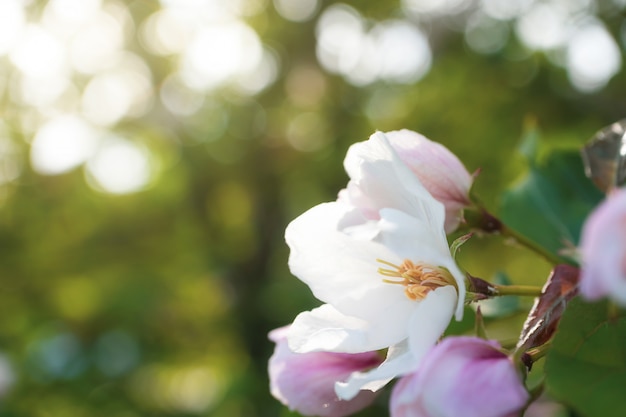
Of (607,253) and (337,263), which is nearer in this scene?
(607,253)

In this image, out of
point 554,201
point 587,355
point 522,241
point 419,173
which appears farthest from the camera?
point 554,201

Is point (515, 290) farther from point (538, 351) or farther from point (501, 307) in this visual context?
point (501, 307)

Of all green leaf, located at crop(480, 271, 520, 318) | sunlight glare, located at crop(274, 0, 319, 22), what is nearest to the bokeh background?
sunlight glare, located at crop(274, 0, 319, 22)

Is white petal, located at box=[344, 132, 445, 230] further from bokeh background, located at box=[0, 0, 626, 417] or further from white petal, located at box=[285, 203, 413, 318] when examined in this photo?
bokeh background, located at box=[0, 0, 626, 417]

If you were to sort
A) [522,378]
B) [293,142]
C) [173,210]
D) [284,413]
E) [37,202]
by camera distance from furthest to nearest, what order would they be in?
[293,142] → [173,210] → [37,202] → [284,413] → [522,378]

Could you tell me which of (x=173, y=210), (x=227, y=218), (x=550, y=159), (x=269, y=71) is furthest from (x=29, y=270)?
(x=550, y=159)

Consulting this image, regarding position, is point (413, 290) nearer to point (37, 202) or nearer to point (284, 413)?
point (284, 413)

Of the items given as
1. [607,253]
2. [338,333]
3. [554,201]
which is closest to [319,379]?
[338,333]
